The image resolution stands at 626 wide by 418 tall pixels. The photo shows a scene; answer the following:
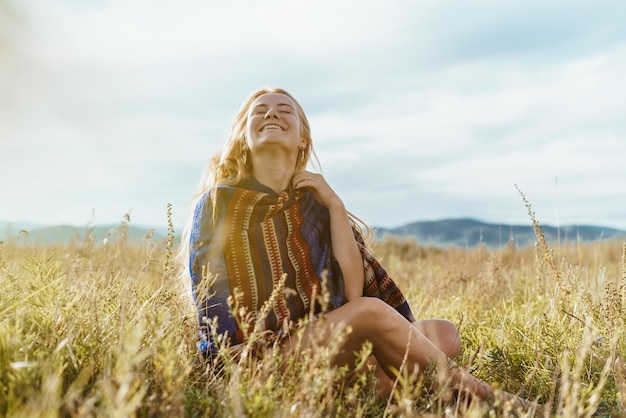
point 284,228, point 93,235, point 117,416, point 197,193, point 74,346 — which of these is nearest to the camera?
point 117,416

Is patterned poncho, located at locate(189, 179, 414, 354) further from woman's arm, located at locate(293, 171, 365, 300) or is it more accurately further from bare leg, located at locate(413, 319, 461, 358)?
bare leg, located at locate(413, 319, 461, 358)

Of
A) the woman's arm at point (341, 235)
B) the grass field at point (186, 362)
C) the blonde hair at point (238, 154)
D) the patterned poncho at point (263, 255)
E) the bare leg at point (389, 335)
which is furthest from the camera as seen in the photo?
the blonde hair at point (238, 154)

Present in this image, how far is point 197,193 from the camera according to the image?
4.01 meters

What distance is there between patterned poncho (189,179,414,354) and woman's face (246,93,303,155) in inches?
10.5

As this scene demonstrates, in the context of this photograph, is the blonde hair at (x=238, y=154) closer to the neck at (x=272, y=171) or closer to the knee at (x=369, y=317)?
the neck at (x=272, y=171)

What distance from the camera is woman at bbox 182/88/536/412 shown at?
10.4ft

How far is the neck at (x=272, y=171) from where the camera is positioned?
3.88 metres

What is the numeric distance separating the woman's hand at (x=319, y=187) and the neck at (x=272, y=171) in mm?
92

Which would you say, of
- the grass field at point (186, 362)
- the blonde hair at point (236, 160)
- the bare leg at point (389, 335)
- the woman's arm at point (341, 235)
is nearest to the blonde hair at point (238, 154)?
the blonde hair at point (236, 160)

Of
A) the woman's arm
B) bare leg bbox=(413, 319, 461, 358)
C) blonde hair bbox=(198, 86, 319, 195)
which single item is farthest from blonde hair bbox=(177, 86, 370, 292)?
bare leg bbox=(413, 319, 461, 358)

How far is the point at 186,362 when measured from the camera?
233 cm

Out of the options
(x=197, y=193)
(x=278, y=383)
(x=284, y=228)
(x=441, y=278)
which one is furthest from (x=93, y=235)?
(x=278, y=383)

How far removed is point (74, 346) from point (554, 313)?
10.4 feet

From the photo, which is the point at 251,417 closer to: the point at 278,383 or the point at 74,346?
the point at 278,383
